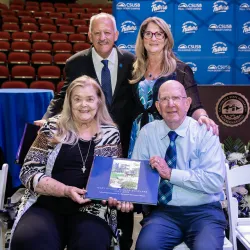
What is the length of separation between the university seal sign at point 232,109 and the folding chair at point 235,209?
2.02 meters

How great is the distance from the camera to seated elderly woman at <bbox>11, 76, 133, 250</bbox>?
209cm

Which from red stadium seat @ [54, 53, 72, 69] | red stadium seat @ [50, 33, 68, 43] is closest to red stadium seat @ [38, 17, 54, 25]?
red stadium seat @ [50, 33, 68, 43]

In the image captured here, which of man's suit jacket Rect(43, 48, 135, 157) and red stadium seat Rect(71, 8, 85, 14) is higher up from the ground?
red stadium seat Rect(71, 8, 85, 14)

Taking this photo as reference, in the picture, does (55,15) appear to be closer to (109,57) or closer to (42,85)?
(42,85)

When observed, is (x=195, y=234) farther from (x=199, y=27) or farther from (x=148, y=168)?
(x=199, y=27)

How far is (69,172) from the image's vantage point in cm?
234

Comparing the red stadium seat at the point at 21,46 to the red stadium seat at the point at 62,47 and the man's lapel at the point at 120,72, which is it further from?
the man's lapel at the point at 120,72

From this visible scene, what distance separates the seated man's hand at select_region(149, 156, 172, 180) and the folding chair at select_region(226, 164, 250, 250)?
49 cm

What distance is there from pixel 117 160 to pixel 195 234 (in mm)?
585

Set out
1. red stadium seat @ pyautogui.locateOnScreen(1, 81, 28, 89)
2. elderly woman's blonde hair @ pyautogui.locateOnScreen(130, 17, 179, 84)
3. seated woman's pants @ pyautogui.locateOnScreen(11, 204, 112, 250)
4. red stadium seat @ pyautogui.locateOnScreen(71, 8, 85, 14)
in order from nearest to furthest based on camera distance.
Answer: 1. seated woman's pants @ pyautogui.locateOnScreen(11, 204, 112, 250)
2. elderly woman's blonde hair @ pyautogui.locateOnScreen(130, 17, 179, 84)
3. red stadium seat @ pyautogui.locateOnScreen(1, 81, 28, 89)
4. red stadium seat @ pyautogui.locateOnScreen(71, 8, 85, 14)

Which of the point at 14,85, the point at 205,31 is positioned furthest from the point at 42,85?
the point at 205,31

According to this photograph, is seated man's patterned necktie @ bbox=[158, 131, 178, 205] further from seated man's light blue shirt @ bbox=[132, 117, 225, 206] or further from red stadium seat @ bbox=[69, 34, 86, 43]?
red stadium seat @ bbox=[69, 34, 86, 43]

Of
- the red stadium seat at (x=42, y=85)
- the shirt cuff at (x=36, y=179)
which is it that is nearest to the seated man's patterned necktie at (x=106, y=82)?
the shirt cuff at (x=36, y=179)

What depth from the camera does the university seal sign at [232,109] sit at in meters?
4.48
